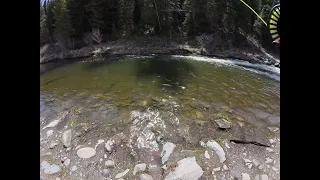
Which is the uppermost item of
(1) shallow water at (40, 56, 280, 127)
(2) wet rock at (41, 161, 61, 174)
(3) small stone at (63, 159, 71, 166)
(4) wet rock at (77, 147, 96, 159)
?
(1) shallow water at (40, 56, 280, 127)

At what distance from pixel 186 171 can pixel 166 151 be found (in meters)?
0.50

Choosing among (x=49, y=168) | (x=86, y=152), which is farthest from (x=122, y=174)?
(x=49, y=168)

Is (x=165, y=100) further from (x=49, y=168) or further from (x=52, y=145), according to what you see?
(x=49, y=168)

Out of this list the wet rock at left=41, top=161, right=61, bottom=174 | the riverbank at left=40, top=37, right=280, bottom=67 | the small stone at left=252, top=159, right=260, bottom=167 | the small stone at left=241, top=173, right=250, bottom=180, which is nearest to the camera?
the small stone at left=241, top=173, right=250, bottom=180

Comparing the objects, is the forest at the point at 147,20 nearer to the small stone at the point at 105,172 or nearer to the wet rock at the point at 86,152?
the wet rock at the point at 86,152

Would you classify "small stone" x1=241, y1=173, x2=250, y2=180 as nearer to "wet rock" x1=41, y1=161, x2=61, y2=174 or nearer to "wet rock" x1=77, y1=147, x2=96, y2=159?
"wet rock" x1=77, y1=147, x2=96, y2=159

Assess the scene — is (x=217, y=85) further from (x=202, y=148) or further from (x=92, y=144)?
(x=92, y=144)

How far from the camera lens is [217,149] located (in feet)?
11.6

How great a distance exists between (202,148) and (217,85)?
4.19m

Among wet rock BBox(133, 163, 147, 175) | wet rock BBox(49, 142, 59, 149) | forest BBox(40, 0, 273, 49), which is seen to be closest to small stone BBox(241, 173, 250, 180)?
wet rock BBox(133, 163, 147, 175)

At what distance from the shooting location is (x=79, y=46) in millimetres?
19719

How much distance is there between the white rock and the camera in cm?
337

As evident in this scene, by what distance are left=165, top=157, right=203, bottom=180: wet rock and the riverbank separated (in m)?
14.4
